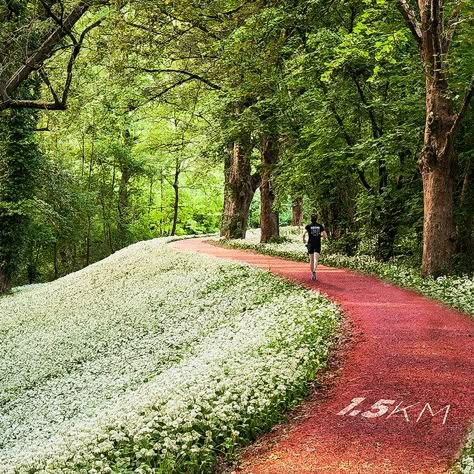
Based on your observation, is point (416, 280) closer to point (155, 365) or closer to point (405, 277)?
point (405, 277)

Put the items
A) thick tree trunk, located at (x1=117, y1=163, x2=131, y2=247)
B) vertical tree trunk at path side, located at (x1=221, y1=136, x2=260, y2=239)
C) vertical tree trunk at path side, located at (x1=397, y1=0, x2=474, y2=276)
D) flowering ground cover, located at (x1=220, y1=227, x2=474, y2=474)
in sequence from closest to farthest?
flowering ground cover, located at (x1=220, y1=227, x2=474, y2=474), vertical tree trunk at path side, located at (x1=397, y1=0, x2=474, y2=276), vertical tree trunk at path side, located at (x1=221, y1=136, x2=260, y2=239), thick tree trunk, located at (x1=117, y1=163, x2=131, y2=247)

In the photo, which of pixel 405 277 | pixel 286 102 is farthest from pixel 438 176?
pixel 286 102

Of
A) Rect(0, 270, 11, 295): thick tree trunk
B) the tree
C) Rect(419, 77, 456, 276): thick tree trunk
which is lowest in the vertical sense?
Rect(0, 270, 11, 295): thick tree trunk

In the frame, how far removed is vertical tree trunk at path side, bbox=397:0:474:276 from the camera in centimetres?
1697

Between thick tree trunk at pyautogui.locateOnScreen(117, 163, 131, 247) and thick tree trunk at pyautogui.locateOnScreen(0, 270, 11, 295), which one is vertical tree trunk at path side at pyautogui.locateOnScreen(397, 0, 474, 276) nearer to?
thick tree trunk at pyautogui.locateOnScreen(0, 270, 11, 295)

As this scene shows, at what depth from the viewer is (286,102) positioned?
26.7 m

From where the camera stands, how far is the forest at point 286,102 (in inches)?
675

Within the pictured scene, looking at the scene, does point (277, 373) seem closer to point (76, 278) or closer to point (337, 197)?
point (337, 197)

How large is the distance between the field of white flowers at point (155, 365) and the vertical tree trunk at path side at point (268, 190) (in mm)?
6209

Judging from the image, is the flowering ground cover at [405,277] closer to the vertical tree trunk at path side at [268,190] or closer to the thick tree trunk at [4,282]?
the vertical tree trunk at path side at [268,190]

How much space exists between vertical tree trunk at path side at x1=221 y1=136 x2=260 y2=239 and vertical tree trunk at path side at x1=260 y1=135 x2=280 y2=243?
1.64 m

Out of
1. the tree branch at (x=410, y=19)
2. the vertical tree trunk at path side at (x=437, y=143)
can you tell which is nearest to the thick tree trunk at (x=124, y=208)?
the tree branch at (x=410, y=19)

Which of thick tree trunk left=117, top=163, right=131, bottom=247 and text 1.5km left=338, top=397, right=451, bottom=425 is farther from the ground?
thick tree trunk left=117, top=163, right=131, bottom=247

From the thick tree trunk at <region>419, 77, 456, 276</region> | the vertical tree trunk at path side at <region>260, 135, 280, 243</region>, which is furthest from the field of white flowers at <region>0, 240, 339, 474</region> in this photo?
the vertical tree trunk at path side at <region>260, 135, 280, 243</region>
